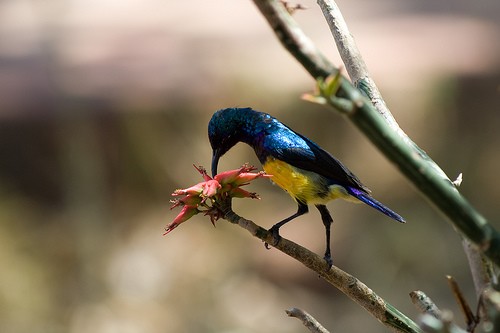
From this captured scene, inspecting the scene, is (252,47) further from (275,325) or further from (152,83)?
(275,325)

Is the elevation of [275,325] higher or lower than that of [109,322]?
lower

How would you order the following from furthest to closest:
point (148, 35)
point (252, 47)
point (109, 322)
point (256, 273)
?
point (148, 35), point (252, 47), point (256, 273), point (109, 322)

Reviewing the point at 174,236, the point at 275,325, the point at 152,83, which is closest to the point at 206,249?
the point at 174,236

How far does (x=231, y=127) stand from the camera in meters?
2.89

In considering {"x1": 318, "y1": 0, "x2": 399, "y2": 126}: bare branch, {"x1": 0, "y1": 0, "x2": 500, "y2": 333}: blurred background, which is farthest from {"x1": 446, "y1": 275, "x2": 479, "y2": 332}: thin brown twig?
{"x1": 0, "y1": 0, "x2": 500, "y2": 333}: blurred background

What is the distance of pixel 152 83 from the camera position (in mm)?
7508

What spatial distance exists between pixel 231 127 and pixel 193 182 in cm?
413

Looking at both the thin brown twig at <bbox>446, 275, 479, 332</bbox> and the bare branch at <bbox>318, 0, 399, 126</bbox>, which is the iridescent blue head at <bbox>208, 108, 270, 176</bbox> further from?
the thin brown twig at <bbox>446, 275, 479, 332</bbox>

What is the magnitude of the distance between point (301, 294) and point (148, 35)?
10.6 ft

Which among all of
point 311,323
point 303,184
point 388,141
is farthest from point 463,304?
point 303,184

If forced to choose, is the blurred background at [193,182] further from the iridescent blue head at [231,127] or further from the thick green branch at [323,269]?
the thick green branch at [323,269]

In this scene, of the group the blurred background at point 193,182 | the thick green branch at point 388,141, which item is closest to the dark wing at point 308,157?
the thick green branch at point 388,141

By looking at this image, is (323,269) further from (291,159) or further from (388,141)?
(291,159)

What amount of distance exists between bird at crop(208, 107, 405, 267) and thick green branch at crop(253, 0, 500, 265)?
1.63 metres
